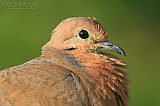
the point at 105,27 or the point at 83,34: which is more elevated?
the point at 83,34

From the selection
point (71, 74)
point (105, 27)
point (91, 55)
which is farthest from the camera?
point (105, 27)

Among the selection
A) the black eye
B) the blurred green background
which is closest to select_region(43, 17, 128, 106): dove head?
the black eye

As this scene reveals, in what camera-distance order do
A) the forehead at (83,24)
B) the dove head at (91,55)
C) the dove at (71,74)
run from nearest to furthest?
the dove at (71,74) → the dove head at (91,55) → the forehead at (83,24)

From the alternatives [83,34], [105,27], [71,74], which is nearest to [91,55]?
[83,34]

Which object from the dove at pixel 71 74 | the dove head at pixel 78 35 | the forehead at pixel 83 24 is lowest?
the dove at pixel 71 74

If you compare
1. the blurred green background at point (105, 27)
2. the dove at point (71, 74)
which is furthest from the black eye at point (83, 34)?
the blurred green background at point (105, 27)

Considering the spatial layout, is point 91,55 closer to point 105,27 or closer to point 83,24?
point 83,24

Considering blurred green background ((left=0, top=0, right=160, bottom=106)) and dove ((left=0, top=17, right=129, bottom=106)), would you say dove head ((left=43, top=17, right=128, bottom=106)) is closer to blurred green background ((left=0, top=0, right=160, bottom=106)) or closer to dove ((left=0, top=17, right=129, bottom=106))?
dove ((left=0, top=17, right=129, bottom=106))

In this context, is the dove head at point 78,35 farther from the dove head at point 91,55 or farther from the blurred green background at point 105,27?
the blurred green background at point 105,27
